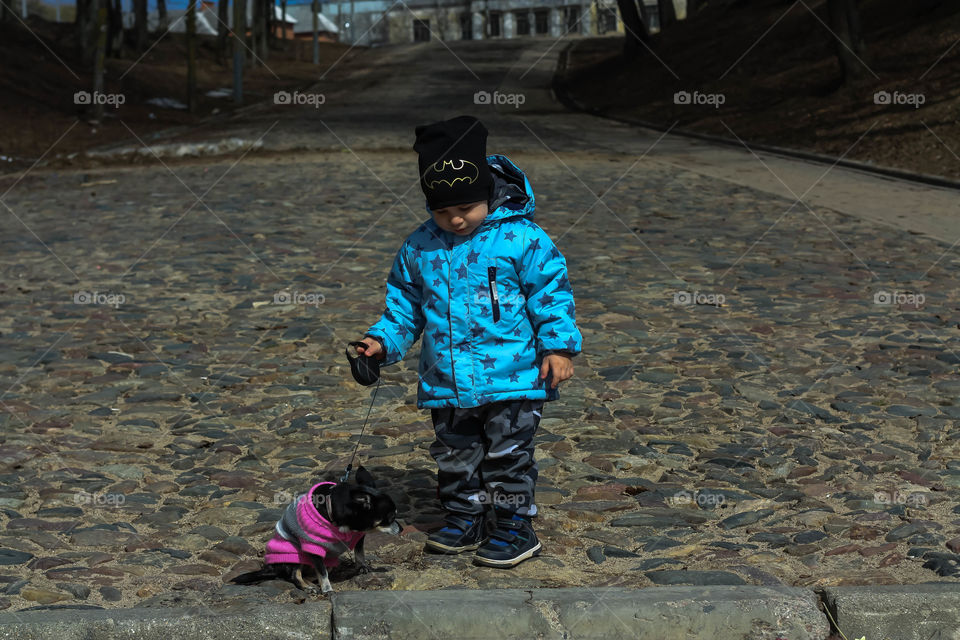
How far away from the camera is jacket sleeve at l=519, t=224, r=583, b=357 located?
407 cm

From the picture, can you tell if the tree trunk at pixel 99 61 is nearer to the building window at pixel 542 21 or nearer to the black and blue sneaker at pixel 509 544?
the black and blue sneaker at pixel 509 544

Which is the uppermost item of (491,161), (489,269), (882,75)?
(882,75)

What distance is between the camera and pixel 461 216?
4047 mm

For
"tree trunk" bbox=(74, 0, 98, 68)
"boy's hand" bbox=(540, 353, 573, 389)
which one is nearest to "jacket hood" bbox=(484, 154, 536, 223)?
"boy's hand" bbox=(540, 353, 573, 389)

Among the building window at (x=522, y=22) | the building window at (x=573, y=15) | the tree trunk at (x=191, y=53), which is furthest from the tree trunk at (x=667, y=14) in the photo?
the building window at (x=522, y=22)

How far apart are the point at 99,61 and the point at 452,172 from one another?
73.7 ft

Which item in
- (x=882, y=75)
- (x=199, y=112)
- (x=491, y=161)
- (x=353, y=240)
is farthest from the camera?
(x=199, y=112)

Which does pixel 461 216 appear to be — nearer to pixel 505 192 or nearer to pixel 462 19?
pixel 505 192

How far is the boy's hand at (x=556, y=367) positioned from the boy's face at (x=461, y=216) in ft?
1.73

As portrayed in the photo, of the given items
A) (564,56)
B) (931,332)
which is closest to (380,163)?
(931,332)

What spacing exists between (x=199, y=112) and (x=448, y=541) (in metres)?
27.8

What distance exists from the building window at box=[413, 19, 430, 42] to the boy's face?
9043 centimetres

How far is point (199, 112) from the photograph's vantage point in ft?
99.9

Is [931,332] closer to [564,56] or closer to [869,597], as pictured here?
[869,597]
